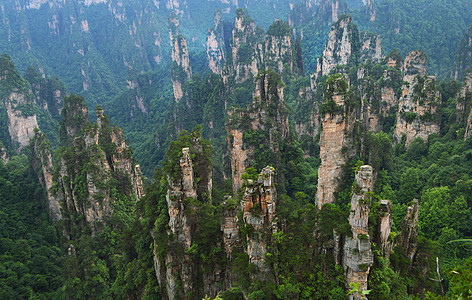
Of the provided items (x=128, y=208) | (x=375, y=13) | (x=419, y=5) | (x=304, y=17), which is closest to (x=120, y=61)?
(x=304, y=17)

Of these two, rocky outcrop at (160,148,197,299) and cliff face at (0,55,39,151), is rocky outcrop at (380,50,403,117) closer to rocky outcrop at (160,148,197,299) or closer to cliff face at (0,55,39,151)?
rocky outcrop at (160,148,197,299)

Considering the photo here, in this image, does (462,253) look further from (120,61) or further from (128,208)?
(120,61)

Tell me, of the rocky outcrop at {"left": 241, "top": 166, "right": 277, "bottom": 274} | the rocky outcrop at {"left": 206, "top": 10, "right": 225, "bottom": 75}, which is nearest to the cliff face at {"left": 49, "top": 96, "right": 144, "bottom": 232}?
the rocky outcrop at {"left": 241, "top": 166, "right": 277, "bottom": 274}

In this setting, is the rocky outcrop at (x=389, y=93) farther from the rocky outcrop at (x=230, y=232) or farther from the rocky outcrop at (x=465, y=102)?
the rocky outcrop at (x=230, y=232)

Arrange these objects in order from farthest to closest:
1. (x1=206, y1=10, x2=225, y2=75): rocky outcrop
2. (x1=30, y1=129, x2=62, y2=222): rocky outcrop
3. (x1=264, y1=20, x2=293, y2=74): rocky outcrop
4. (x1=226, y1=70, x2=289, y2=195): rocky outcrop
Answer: (x1=206, y1=10, x2=225, y2=75): rocky outcrop, (x1=264, y1=20, x2=293, y2=74): rocky outcrop, (x1=30, y1=129, x2=62, y2=222): rocky outcrop, (x1=226, y1=70, x2=289, y2=195): rocky outcrop

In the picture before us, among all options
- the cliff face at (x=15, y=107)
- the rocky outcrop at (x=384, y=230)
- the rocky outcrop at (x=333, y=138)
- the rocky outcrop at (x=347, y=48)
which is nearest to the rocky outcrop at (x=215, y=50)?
the rocky outcrop at (x=347, y=48)
